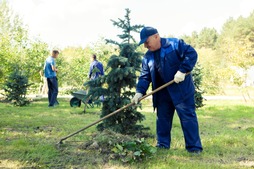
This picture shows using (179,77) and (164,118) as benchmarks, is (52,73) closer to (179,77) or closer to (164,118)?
(164,118)

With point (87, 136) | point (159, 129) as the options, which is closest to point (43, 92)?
point (87, 136)

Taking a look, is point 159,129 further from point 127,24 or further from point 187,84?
point 127,24

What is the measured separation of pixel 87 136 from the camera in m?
5.00

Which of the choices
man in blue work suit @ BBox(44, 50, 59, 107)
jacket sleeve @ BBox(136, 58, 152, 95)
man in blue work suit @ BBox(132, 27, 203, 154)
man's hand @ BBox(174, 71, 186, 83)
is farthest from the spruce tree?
man in blue work suit @ BBox(44, 50, 59, 107)

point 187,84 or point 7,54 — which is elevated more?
point 7,54

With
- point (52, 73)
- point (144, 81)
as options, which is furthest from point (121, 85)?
point (52, 73)

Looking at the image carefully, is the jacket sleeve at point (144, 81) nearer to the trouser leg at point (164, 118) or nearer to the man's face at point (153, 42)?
the trouser leg at point (164, 118)

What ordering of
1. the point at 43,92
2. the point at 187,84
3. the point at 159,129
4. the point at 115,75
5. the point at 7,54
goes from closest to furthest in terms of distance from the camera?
1. the point at 187,84
2. the point at 159,129
3. the point at 115,75
4. the point at 7,54
5. the point at 43,92

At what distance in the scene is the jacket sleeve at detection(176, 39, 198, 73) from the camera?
3.86 meters

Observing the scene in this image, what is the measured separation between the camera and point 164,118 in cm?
433

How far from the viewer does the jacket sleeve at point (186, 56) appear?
12.7 feet

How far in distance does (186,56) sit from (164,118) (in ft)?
3.25

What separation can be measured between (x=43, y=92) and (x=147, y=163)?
12949 millimetres

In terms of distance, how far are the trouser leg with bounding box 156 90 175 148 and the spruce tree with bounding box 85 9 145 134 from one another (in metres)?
0.65
